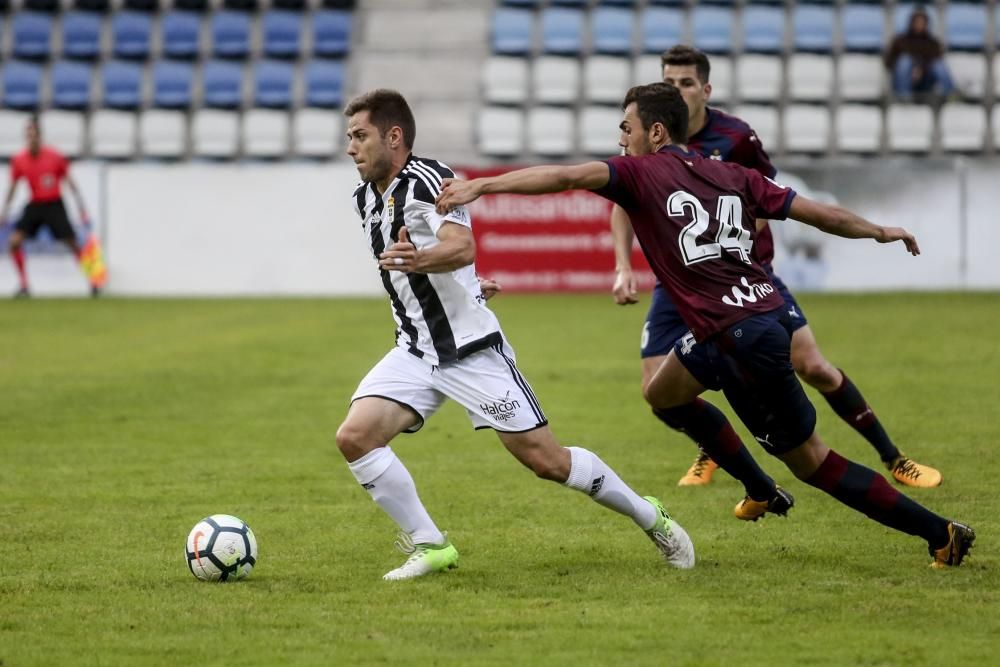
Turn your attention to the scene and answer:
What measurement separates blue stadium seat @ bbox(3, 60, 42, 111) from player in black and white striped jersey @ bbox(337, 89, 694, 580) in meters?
22.6

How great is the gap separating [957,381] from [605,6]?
16.3 meters

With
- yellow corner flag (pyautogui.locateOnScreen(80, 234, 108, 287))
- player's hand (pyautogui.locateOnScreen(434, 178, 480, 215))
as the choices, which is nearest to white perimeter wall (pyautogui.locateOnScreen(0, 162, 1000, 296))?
yellow corner flag (pyautogui.locateOnScreen(80, 234, 108, 287))

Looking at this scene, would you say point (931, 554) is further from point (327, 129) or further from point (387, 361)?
point (327, 129)

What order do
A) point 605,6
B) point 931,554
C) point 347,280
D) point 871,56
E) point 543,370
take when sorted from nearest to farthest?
point 931,554 → point 543,370 → point 347,280 → point 871,56 → point 605,6

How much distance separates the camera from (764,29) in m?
26.3

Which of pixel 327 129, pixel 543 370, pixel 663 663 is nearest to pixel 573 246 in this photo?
pixel 327 129

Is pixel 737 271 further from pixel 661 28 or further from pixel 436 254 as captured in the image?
pixel 661 28

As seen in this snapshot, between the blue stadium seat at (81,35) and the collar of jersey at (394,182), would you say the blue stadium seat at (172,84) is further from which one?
the collar of jersey at (394,182)

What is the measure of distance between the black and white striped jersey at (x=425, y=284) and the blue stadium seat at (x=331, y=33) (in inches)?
851

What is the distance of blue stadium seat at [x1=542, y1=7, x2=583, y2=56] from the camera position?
26719mm

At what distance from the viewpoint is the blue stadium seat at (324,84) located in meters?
26.6

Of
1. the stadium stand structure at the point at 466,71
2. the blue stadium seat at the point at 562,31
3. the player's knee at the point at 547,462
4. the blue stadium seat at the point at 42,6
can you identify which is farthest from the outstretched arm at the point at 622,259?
the blue stadium seat at the point at 42,6

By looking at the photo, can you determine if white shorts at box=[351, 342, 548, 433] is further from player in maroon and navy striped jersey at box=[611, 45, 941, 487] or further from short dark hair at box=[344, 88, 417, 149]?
player in maroon and navy striped jersey at box=[611, 45, 941, 487]

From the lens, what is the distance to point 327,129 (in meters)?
25.9
